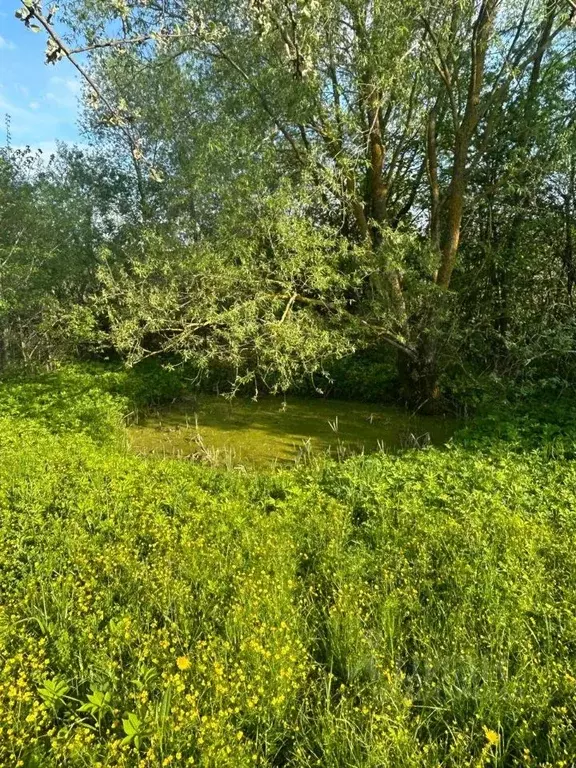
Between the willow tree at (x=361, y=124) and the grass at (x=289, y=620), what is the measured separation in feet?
9.87

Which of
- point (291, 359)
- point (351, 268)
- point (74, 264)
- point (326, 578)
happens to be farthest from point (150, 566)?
point (74, 264)

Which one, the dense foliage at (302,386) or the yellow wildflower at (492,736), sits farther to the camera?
the dense foliage at (302,386)

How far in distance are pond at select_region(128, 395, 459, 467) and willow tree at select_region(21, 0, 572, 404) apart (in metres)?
1.03

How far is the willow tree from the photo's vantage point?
21.3ft

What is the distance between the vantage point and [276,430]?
7934 millimetres

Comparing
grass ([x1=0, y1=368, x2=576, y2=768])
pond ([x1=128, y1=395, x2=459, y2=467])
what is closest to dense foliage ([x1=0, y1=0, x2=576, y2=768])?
grass ([x1=0, y1=368, x2=576, y2=768])

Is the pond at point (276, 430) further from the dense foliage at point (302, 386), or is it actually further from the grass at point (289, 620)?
the grass at point (289, 620)

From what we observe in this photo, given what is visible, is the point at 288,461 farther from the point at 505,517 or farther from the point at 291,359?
the point at 505,517

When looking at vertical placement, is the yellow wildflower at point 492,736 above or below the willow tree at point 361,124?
below

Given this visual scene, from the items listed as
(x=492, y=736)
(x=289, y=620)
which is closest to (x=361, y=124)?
(x=289, y=620)

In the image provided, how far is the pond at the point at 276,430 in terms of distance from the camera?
6.90 metres

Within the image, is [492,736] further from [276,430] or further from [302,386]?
[302,386]

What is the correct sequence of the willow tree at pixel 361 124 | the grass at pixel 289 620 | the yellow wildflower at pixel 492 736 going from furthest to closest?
the willow tree at pixel 361 124 < the grass at pixel 289 620 < the yellow wildflower at pixel 492 736

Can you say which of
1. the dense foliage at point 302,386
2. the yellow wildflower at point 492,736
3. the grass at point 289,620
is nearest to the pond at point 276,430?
the dense foliage at point 302,386
